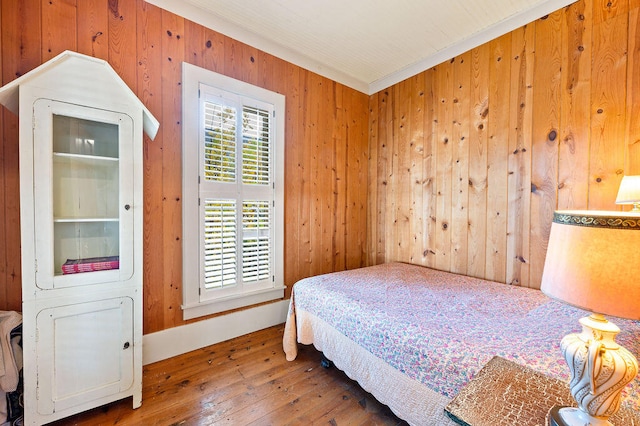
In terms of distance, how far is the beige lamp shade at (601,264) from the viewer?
24.4 inches

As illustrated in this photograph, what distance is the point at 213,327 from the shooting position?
232cm

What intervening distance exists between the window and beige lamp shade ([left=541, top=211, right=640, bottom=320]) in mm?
2208

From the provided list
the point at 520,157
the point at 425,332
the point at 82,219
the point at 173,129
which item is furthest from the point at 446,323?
the point at 173,129

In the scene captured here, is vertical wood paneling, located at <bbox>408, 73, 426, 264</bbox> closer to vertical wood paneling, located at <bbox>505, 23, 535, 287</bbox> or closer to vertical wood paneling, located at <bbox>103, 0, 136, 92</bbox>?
vertical wood paneling, located at <bbox>505, 23, 535, 287</bbox>

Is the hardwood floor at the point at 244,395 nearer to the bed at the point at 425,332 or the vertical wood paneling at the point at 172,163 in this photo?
the bed at the point at 425,332

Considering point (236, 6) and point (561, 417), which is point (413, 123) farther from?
point (561, 417)

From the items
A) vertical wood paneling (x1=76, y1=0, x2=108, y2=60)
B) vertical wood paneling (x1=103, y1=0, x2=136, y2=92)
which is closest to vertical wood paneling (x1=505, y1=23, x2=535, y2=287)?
vertical wood paneling (x1=103, y1=0, x2=136, y2=92)

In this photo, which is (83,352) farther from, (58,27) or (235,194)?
(58,27)

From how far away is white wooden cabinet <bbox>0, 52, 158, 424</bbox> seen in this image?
134 cm

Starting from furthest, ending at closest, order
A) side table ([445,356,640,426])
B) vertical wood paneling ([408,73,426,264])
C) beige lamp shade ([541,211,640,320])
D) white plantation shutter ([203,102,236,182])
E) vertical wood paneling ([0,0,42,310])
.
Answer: vertical wood paneling ([408,73,426,264])
white plantation shutter ([203,102,236,182])
vertical wood paneling ([0,0,42,310])
side table ([445,356,640,426])
beige lamp shade ([541,211,640,320])

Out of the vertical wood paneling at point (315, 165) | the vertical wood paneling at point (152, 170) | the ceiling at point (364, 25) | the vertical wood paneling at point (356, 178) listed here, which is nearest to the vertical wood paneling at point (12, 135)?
the vertical wood paneling at point (152, 170)

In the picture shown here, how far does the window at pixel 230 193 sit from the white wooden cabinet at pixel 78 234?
600 mm

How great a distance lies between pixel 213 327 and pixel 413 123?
290cm

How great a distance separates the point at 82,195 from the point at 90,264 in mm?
414
